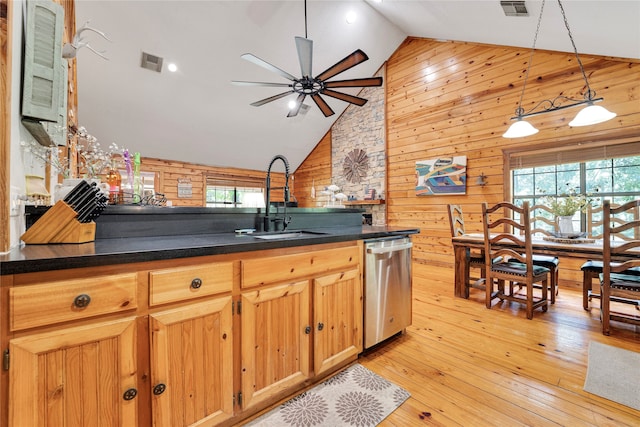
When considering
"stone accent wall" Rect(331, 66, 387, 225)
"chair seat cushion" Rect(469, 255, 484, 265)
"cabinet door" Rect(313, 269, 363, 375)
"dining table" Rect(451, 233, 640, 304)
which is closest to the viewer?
"cabinet door" Rect(313, 269, 363, 375)

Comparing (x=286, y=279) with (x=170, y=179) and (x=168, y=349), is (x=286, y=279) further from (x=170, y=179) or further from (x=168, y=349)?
(x=170, y=179)

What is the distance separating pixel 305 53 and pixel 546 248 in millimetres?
3166

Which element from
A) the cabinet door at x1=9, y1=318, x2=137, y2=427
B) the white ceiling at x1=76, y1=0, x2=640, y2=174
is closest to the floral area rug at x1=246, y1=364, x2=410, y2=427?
the cabinet door at x1=9, y1=318, x2=137, y2=427

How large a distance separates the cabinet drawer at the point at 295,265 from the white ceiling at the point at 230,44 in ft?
11.5

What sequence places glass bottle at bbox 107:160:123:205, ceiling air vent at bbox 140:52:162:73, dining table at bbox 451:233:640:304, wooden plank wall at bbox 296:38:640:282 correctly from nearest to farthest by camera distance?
glass bottle at bbox 107:160:123:205, dining table at bbox 451:233:640:304, wooden plank wall at bbox 296:38:640:282, ceiling air vent at bbox 140:52:162:73

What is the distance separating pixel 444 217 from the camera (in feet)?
16.8

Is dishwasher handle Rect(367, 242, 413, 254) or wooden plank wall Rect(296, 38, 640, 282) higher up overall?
wooden plank wall Rect(296, 38, 640, 282)

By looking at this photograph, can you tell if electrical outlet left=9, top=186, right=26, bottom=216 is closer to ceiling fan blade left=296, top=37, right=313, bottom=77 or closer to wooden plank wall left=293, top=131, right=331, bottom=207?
ceiling fan blade left=296, top=37, right=313, bottom=77

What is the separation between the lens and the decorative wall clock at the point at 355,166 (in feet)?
21.7

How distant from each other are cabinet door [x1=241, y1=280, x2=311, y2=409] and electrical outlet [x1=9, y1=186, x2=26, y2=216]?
962 mm

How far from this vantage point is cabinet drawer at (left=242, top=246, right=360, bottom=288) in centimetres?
140

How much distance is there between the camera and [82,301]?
3.11ft

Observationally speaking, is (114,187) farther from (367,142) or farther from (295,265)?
(367,142)

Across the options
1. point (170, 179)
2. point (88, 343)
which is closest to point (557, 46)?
point (88, 343)
